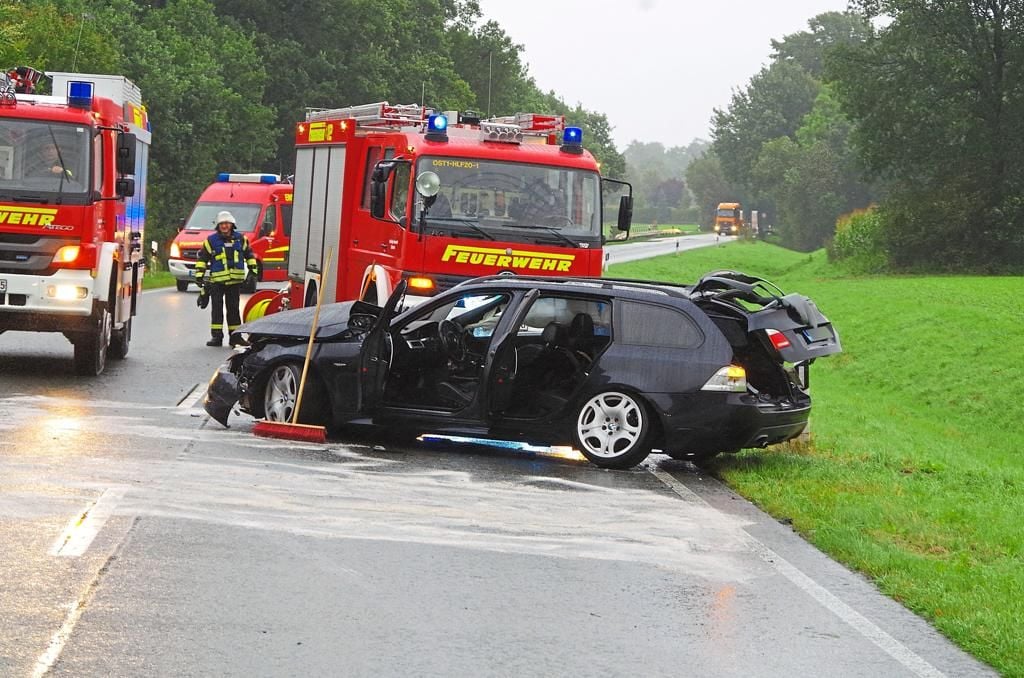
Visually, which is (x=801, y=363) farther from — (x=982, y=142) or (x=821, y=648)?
(x=982, y=142)

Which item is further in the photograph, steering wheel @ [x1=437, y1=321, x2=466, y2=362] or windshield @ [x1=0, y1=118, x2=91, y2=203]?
windshield @ [x1=0, y1=118, x2=91, y2=203]

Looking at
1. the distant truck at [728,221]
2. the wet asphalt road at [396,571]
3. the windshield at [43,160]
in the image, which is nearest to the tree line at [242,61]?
the windshield at [43,160]

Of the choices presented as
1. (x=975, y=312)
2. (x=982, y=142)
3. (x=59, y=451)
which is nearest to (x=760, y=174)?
(x=982, y=142)

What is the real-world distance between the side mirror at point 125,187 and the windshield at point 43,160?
16.9 inches

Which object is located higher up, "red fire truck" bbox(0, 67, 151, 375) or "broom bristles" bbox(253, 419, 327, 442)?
"red fire truck" bbox(0, 67, 151, 375)

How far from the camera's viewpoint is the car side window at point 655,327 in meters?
12.2

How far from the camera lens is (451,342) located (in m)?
12.7

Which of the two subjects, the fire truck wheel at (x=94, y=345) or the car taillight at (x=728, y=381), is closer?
the car taillight at (x=728, y=381)

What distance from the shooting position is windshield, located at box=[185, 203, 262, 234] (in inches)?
1323

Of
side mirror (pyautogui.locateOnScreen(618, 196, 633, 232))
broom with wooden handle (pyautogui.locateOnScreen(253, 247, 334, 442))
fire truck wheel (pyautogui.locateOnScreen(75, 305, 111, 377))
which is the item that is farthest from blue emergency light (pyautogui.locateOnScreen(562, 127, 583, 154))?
broom with wooden handle (pyautogui.locateOnScreen(253, 247, 334, 442))

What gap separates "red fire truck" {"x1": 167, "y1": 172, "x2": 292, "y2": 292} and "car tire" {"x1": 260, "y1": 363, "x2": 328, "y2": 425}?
20.0m

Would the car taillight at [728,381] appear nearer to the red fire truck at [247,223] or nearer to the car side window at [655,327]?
the car side window at [655,327]

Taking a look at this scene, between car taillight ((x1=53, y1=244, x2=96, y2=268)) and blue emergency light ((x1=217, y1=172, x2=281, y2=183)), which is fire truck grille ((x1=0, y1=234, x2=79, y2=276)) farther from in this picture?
blue emergency light ((x1=217, y1=172, x2=281, y2=183))

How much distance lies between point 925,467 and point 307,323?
5.17m
